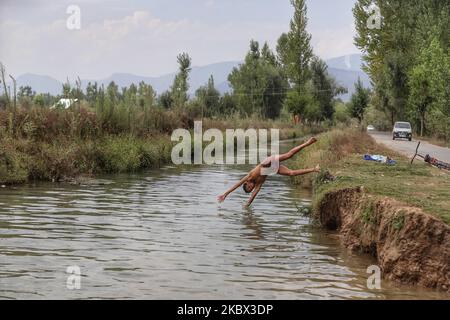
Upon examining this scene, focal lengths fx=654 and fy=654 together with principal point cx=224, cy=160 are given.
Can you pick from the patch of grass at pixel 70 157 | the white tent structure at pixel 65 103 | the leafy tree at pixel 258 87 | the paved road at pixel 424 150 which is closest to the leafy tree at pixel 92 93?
the white tent structure at pixel 65 103

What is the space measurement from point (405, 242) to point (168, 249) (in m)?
4.64

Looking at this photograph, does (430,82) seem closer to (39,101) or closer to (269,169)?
(39,101)

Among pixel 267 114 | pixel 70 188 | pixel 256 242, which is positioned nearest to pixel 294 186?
pixel 70 188

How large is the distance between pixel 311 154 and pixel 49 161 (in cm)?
980

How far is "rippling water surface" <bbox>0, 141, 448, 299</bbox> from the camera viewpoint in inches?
379

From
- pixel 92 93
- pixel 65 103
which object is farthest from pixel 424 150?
pixel 65 103

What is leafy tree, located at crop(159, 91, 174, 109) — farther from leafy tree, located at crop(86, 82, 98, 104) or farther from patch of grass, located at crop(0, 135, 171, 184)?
patch of grass, located at crop(0, 135, 171, 184)

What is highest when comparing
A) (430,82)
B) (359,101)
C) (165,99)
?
(430,82)

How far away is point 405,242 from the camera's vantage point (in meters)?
9.91

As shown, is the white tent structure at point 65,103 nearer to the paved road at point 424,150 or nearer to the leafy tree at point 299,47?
the paved road at point 424,150

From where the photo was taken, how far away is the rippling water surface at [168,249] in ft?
31.6

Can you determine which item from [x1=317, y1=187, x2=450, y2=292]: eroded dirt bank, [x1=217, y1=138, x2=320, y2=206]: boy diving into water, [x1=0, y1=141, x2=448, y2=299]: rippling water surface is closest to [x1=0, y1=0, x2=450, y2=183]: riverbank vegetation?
[x1=0, y1=141, x2=448, y2=299]: rippling water surface

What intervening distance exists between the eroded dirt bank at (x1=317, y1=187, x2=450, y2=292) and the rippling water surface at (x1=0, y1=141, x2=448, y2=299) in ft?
1.01

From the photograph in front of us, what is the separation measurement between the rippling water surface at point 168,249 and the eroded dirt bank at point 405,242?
0.31 metres
